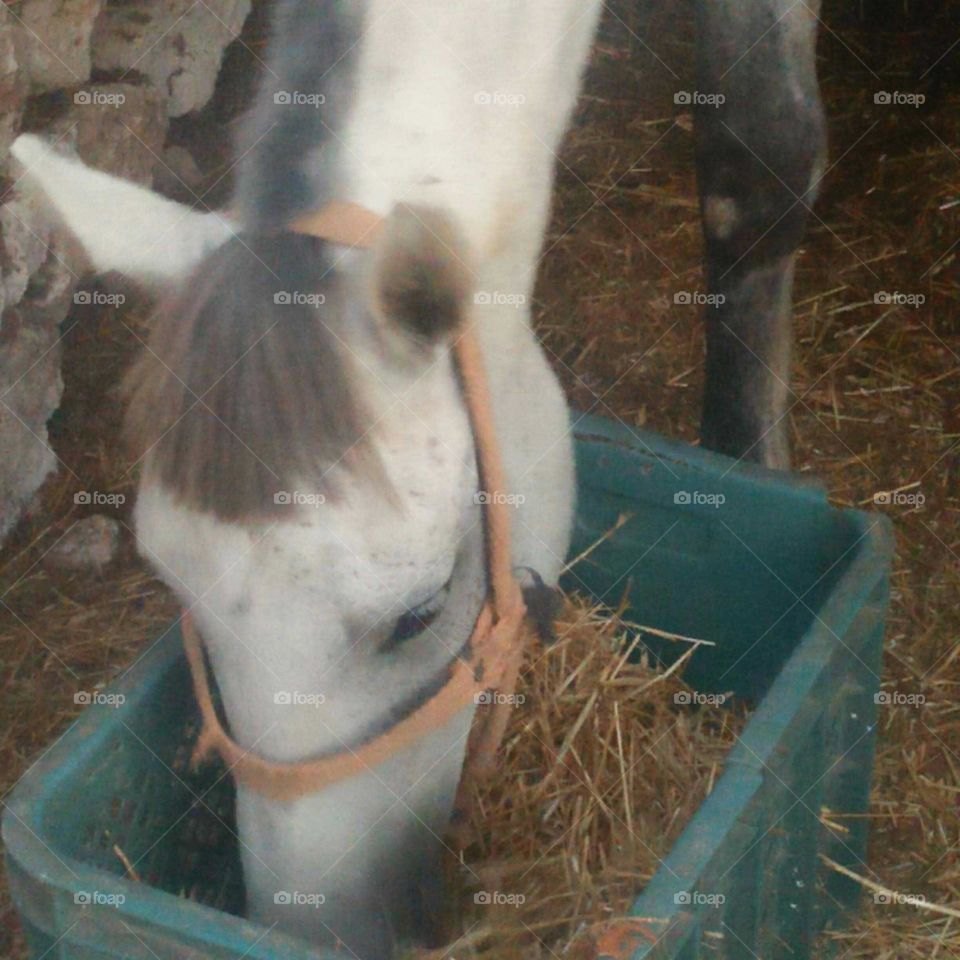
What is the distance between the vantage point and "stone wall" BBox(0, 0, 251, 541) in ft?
5.11


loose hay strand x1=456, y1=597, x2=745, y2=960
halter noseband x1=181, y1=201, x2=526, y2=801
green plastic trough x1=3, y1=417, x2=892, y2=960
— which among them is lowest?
loose hay strand x1=456, y1=597, x2=745, y2=960

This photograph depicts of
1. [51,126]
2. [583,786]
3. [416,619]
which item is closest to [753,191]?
[583,786]

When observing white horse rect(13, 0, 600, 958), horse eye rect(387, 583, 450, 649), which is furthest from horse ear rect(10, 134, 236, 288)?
horse eye rect(387, 583, 450, 649)

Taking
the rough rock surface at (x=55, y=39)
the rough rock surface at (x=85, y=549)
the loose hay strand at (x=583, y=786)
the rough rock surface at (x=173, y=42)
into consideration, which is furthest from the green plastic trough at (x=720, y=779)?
the rough rock surface at (x=173, y=42)

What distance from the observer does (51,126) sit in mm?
1662

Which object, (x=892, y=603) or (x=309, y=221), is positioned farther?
(x=892, y=603)

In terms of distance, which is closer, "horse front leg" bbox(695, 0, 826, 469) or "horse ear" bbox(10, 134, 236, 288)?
"horse ear" bbox(10, 134, 236, 288)

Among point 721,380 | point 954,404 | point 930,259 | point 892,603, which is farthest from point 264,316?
point 930,259

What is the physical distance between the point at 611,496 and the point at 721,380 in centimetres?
26

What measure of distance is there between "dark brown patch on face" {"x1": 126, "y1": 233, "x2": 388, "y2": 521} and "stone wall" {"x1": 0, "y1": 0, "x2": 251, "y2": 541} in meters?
0.85

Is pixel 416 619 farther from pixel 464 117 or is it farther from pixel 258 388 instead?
pixel 464 117

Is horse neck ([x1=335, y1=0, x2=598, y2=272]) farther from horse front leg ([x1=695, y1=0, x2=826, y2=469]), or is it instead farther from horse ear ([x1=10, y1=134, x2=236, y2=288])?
horse front leg ([x1=695, y1=0, x2=826, y2=469])

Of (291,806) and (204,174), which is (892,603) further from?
(204,174)

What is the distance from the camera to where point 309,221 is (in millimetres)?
812
